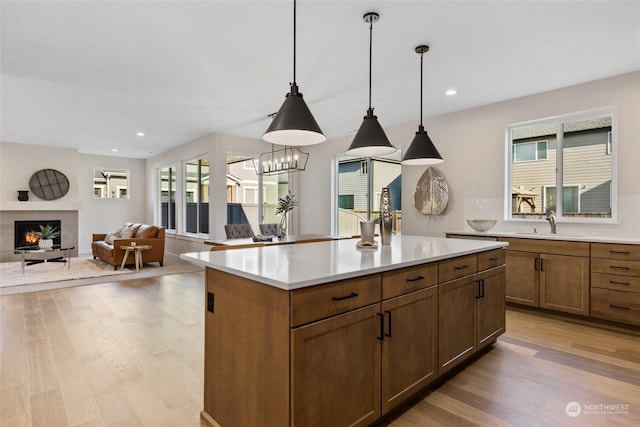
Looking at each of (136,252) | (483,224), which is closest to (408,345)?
(483,224)

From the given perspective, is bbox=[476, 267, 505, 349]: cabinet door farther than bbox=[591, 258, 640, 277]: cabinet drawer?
No

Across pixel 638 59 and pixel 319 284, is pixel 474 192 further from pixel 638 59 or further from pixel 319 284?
pixel 319 284

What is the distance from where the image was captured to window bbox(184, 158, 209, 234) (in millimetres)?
7754

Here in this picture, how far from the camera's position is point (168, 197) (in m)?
9.32

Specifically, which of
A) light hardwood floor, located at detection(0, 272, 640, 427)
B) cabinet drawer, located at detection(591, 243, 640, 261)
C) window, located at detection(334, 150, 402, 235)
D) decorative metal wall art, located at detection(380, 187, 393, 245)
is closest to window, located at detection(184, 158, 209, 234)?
window, located at detection(334, 150, 402, 235)

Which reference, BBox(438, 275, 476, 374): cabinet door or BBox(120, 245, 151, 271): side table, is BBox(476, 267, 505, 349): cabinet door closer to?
BBox(438, 275, 476, 374): cabinet door

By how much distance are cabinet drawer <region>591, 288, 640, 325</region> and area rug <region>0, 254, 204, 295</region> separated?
20.2 ft

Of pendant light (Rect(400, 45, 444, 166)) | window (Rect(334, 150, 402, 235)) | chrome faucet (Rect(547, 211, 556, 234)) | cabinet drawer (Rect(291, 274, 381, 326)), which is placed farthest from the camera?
window (Rect(334, 150, 402, 235))

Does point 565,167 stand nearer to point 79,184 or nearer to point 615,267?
point 615,267

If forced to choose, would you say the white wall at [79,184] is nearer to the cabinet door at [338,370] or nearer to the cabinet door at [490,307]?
the cabinet door at [338,370]

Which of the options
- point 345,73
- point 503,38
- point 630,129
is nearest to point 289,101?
point 345,73

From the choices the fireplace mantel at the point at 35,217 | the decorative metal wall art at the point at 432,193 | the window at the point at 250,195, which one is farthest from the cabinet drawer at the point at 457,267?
the fireplace mantel at the point at 35,217

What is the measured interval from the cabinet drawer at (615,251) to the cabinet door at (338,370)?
303 cm

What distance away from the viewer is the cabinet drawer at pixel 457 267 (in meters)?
2.16
